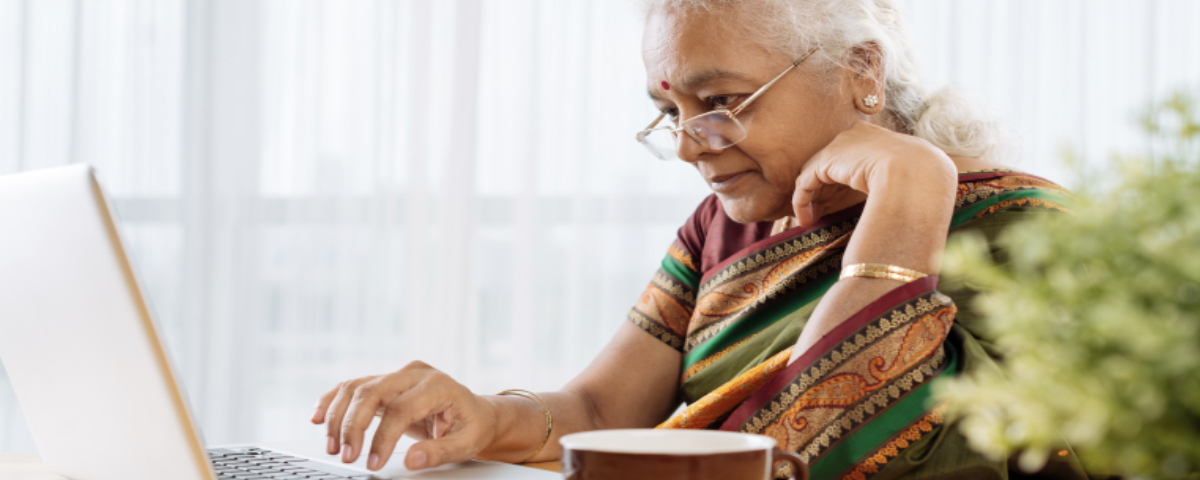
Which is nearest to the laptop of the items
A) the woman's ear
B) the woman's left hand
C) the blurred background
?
the woman's left hand

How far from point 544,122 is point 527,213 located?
0.95ft

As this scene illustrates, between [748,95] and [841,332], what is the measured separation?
1.39 ft

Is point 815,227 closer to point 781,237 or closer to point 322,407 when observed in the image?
point 781,237

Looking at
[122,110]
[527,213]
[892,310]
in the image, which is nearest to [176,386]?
[892,310]

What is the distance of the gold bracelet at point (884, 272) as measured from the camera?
2.55ft

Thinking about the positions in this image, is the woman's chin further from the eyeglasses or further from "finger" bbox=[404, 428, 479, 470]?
"finger" bbox=[404, 428, 479, 470]

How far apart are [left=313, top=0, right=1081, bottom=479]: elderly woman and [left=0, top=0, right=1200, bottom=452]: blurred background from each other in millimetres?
1314

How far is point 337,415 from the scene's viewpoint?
78 centimetres

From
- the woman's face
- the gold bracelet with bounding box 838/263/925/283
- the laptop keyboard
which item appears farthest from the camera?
the woman's face

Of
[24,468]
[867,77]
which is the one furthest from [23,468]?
[867,77]

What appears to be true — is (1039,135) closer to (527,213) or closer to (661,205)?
(661,205)

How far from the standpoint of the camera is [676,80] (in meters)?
1.11

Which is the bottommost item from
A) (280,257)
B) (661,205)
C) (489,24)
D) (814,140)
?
(280,257)

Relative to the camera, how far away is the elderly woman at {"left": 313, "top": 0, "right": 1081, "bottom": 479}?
0.74m
